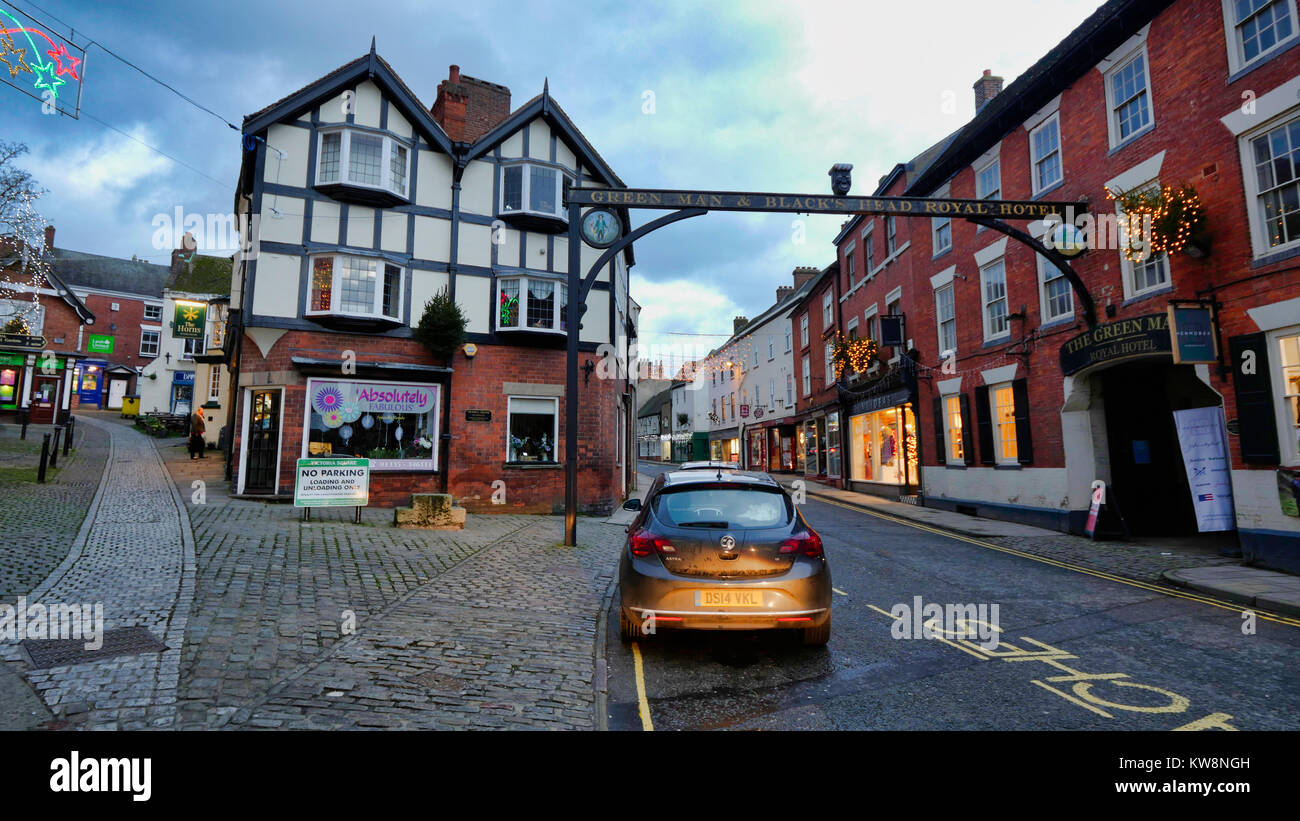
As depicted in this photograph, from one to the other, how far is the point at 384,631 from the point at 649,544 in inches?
99.6

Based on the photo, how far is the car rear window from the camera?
5160 mm

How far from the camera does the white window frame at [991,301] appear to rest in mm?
14453

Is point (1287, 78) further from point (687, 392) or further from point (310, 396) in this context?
point (687, 392)

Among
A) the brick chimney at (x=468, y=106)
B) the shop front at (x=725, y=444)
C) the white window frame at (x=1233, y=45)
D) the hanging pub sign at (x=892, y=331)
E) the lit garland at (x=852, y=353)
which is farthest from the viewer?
the shop front at (x=725, y=444)

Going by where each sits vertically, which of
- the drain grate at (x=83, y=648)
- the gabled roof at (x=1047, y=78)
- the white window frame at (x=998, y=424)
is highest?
the gabled roof at (x=1047, y=78)

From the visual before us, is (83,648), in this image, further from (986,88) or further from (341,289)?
(986,88)

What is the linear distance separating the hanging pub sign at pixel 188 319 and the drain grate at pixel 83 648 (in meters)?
25.4

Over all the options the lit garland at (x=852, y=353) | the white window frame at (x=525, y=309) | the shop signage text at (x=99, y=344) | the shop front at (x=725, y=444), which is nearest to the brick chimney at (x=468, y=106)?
the white window frame at (x=525, y=309)

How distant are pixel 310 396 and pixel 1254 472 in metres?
17.8

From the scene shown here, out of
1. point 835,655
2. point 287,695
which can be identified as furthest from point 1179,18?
point 287,695

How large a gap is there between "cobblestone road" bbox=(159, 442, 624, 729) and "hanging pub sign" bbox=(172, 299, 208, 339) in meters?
19.3

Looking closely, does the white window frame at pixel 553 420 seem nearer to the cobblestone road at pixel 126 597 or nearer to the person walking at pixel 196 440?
the cobblestone road at pixel 126 597

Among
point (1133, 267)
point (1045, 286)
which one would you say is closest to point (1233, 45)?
point (1133, 267)

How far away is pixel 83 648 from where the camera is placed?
175 inches
